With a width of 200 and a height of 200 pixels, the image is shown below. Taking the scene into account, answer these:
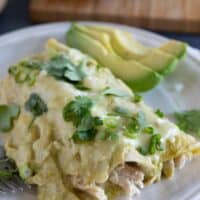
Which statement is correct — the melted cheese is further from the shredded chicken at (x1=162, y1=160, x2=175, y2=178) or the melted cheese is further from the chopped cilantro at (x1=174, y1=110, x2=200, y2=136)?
the chopped cilantro at (x1=174, y1=110, x2=200, y2=136)

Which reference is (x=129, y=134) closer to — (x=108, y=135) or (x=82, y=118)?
(x=108, y=135)

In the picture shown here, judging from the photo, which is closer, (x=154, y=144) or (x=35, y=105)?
(x=154, y=144)

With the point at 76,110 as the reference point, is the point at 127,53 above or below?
below

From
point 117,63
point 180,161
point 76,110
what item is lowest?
point 180,161

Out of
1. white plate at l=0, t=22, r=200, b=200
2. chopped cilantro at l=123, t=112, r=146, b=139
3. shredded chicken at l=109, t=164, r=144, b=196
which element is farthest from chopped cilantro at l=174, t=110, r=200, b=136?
shredded chicken at l=109, t=164, r=144, b=196

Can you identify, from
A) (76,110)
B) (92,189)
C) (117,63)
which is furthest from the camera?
(117,63)

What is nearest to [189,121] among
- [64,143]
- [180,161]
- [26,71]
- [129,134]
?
[180,161]

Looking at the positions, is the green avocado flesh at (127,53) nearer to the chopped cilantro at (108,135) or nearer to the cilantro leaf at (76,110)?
the cilantro leaf at (76,110)

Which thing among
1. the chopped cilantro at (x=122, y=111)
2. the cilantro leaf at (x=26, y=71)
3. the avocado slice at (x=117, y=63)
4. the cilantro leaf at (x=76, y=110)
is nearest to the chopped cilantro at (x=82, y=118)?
the cilantro leaf at (x=76, y=110)
